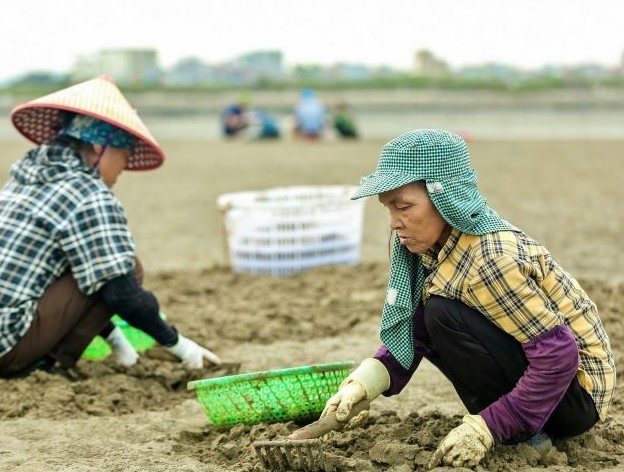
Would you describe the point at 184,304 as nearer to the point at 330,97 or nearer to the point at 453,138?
the point at 453,138

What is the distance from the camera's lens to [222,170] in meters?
15.3

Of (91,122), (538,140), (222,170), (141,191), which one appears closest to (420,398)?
(91,122)

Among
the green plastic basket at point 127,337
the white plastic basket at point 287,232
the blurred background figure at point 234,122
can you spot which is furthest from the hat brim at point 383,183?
the blurred background figure at point 234,122

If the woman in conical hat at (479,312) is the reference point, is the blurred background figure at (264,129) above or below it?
below

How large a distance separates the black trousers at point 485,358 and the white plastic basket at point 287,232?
3810 mm

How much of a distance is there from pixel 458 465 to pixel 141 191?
33.5 feet

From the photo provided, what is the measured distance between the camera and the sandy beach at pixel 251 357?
3293 mm

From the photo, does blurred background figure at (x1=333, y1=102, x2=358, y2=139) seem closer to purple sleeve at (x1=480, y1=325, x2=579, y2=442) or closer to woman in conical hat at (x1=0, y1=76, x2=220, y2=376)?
woman in conical hat at (x1=0, y1=76, x2=220, y2=376)

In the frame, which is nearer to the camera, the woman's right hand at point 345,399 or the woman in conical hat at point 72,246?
the woman's right hand at point 345,399

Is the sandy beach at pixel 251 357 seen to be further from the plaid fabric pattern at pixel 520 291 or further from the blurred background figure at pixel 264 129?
the blurred background figure at pixel 264 129

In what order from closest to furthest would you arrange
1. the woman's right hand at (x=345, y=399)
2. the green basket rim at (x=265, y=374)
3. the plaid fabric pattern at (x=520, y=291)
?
the plaid fabric pattern at (x=520, y=291) → the woman's right hand at (x=345, y=399) → the green basket rim at (x=265, y=374)

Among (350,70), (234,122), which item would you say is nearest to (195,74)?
(350,70)

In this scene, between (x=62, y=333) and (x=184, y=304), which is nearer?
(x=62, y=333)

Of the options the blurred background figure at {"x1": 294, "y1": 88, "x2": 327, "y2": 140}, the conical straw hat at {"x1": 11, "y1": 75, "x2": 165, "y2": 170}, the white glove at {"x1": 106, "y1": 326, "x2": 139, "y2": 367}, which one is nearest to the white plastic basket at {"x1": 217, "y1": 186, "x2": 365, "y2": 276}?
the conical straw hat at {"x1": 11, "y1": 75, "x2": 165, "y2": 170}
